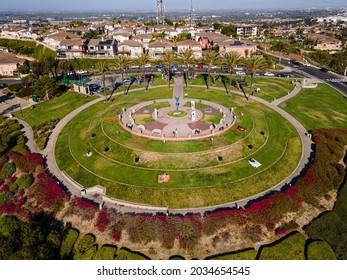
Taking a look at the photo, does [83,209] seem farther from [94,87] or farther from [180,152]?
[94,87]

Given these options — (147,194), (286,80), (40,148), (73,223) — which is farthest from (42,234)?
(286,80)

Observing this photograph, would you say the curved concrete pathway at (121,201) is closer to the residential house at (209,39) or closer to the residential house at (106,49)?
the residential house at (106,49)

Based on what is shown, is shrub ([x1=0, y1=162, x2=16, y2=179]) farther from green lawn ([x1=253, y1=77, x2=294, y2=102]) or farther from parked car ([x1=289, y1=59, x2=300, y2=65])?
parked car ([x1=289, y1=59, x2=300, y2=65])

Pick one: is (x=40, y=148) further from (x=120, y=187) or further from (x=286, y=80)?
(x=286, y=80)

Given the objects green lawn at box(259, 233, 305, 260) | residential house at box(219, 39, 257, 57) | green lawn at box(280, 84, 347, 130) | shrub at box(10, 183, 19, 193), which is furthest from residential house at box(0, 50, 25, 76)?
green lawn at box(259, 233, 305, 260)

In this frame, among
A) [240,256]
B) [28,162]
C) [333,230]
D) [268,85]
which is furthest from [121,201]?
[268,85]

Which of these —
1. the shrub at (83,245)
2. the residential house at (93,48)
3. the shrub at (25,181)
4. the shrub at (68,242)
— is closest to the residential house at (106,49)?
the residential house at (93,48)
